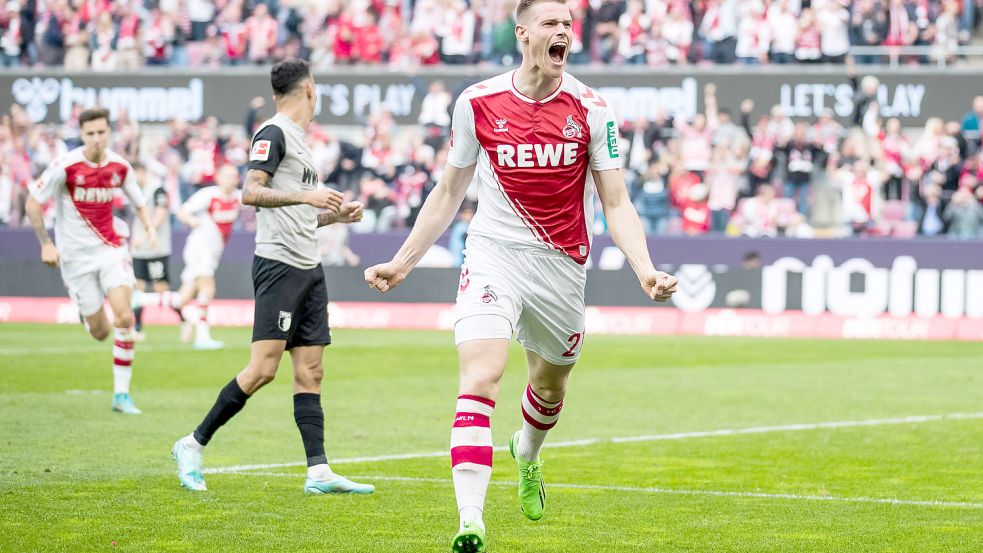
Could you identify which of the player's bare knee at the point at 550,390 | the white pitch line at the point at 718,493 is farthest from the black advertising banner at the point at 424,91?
the player's bare knee at the point at 550,390

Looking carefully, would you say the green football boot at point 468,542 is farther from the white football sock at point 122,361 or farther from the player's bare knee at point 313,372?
the white football sock at point 122,361

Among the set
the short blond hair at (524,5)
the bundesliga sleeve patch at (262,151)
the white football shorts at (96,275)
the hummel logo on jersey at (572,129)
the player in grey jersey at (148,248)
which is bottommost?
the player in grey jersey at (148,248)

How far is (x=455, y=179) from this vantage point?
7.09 metres

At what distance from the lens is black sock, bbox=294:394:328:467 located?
8523mm

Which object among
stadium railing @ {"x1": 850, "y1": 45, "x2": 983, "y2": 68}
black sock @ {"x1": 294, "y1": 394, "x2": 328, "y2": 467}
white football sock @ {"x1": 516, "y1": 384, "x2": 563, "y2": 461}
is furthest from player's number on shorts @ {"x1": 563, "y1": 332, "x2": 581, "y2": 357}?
stadium railing @ {"x1": 850, "y1": 45, "x2": 983, "y2": 68}

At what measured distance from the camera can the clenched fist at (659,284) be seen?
641cm

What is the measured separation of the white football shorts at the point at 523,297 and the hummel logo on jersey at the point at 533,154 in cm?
39

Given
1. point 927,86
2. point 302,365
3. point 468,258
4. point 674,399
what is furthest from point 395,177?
point 468,258

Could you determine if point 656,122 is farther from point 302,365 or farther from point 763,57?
point 302,365

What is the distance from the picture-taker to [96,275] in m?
13.0

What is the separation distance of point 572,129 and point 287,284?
236 cm

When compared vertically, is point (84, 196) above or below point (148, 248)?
above

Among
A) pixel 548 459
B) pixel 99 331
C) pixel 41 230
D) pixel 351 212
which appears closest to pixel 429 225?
pixel 351 212

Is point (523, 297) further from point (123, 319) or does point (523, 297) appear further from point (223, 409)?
point (123, 319)
